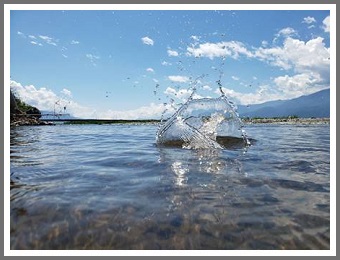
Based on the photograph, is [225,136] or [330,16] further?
[225,136]

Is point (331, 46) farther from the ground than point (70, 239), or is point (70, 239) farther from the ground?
point (331, 46)

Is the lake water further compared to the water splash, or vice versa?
the water splash

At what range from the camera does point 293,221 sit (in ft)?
15.5

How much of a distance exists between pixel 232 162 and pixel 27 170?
582cm

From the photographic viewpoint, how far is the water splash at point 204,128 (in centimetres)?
1434

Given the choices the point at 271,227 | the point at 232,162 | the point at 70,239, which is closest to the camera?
the point at 70,239

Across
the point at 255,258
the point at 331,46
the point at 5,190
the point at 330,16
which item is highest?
the point at 330,16

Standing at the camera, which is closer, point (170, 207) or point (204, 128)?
point (170, 207)

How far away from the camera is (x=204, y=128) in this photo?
17406 mm

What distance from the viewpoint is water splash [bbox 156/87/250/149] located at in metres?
14.3

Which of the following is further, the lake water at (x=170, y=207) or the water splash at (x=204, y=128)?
the water splash at (x=204, y=128)

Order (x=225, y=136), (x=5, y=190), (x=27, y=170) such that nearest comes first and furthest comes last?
(x=5, y=190) < (x=27, y=170) < (x=225, y=136)

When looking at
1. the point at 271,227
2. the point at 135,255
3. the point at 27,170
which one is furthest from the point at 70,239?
the point at 27,170

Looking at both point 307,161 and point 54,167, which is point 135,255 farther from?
point 307,161
